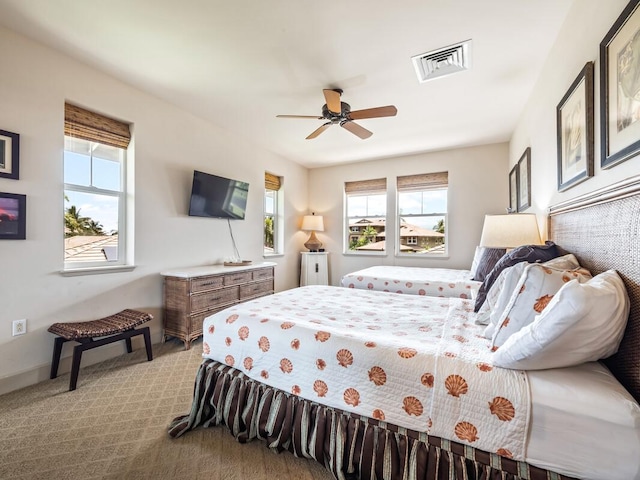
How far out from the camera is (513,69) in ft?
8.13

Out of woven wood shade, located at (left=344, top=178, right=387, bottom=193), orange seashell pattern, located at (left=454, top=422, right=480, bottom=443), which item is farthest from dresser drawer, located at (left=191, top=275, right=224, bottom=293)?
woven wood shade, located at (left=344, top=178, right=387, bottom=193)

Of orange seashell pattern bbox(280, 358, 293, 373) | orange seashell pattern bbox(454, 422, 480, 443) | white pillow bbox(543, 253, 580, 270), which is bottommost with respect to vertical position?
orange seashell pattern bbox(454, 422, 480, 443)

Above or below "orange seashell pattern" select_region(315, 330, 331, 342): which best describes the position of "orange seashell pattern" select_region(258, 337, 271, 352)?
below

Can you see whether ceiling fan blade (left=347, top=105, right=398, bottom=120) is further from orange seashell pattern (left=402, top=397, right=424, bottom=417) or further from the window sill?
the window sill

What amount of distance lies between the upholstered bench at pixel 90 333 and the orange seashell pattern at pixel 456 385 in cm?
252

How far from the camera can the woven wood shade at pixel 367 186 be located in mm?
5227

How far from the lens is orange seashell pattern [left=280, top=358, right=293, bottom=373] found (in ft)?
4.66

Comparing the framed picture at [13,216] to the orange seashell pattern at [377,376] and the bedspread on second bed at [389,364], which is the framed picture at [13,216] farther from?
the orange seashell pattern at [377,376]

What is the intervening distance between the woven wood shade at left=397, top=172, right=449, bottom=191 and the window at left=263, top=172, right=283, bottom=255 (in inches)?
88.4

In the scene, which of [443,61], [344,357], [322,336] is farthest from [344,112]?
[344,357]

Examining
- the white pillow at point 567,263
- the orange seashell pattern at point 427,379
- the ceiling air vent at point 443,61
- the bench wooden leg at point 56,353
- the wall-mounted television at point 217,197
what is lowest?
the bench wooden leg at point 56,353

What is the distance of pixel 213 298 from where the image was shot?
3.14m

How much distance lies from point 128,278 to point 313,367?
2.45 meters

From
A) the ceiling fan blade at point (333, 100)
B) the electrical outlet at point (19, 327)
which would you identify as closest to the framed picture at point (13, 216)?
the electrical outlet at point (19, 327)
